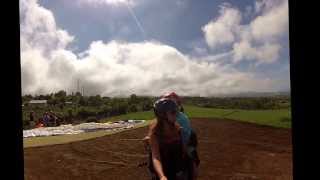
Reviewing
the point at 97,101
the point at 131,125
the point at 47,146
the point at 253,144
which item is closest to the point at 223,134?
the point at 253,144

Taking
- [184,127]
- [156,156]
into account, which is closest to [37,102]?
[184,127]

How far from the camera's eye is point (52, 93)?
24.1ft

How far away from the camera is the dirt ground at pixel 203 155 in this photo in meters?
7.66

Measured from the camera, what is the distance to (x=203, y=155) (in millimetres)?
8641

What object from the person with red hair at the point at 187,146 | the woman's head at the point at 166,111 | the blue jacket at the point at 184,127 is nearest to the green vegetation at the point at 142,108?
the blue jacket at the point at 184,127

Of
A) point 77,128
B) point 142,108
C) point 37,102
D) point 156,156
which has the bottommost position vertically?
point 77,128

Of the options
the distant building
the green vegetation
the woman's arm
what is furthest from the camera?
the distant building

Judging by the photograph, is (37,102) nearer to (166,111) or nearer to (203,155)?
(203,155)

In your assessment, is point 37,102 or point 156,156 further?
point 37,102

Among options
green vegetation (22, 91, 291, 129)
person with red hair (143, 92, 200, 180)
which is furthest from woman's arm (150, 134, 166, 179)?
green vegetation (22, 91, 291, 129)

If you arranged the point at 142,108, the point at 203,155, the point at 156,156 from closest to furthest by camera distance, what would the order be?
the point at 156,156
the point at 142,108
the point at 203,155

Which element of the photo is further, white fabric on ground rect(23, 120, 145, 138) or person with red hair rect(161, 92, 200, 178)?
white fabric on ground rect(23, 120, 145, 138)

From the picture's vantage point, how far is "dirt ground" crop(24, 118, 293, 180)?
766cm

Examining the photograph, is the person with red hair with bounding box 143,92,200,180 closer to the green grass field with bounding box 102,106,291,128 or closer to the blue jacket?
the blue jacket
